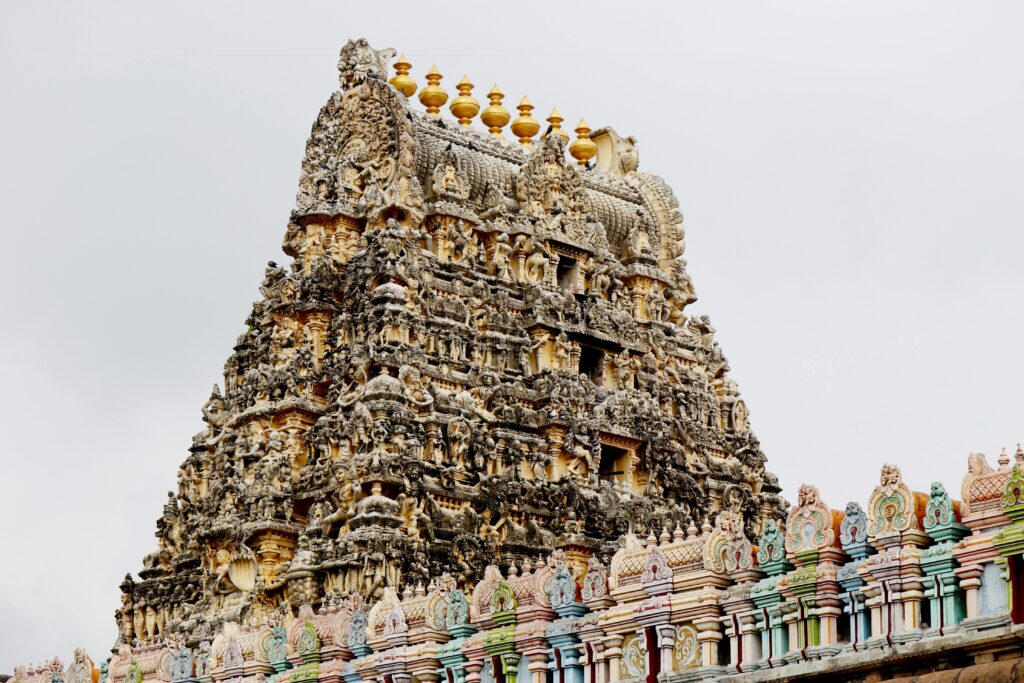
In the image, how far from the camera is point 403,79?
6600cm

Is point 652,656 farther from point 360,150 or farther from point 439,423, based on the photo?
point 360,150

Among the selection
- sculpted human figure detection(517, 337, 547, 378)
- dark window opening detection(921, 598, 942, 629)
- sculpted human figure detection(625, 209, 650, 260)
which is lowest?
dark window opening detection(921, 598, 942, 629)

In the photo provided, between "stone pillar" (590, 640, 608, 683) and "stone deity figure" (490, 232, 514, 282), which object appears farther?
"stone deity figure" (490, 232, 514, 282)

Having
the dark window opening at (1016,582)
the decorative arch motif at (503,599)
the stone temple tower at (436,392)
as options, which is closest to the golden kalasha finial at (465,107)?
the stone temple tower at (436,392)

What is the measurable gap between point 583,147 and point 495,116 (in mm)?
3923

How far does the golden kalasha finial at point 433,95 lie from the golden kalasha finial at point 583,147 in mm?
→ 5573

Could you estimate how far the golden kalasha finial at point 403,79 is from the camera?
216ft

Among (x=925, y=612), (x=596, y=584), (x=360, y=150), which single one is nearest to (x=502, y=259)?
(x=360, y=150)

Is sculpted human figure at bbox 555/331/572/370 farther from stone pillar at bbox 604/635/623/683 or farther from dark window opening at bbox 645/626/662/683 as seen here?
dark window opening at bbox 645/626/662/683

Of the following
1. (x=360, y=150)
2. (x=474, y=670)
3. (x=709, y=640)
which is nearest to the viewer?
(x=709, y=640)

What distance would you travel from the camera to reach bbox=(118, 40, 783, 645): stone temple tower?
56.6 meters

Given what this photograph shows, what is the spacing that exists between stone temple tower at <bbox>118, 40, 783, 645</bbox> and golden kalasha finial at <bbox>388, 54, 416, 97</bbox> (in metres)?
0.12

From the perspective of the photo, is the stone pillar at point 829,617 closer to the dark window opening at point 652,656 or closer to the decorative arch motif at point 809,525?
the decorative arch motif at point 809,525

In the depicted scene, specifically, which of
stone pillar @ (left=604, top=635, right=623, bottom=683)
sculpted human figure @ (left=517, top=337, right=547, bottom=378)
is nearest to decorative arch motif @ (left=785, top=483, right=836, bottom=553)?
stone pillar @ (left=604, top=635, right=623, bottom=683)
